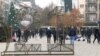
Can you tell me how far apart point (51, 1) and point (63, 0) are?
15.7 feet

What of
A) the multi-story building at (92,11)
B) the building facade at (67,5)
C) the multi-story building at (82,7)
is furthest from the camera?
the building facade at (67,5)

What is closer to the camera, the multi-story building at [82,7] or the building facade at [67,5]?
the multi-story building at [82,7]

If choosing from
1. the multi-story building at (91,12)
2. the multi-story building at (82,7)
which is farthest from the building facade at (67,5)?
the multi-story building at (91,12)

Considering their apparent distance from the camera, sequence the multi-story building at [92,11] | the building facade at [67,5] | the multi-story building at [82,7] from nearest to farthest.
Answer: the multi-story building at [92,11]
the multi-story building at [82,7]
the building facade at [67,5]

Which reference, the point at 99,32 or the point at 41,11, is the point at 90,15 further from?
the point at 99,32

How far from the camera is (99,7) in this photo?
120 meters

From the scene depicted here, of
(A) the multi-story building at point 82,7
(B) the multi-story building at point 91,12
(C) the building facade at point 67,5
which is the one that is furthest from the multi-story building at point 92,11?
(C) the building facade at point 67,5

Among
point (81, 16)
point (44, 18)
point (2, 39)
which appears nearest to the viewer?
point (2, 39)

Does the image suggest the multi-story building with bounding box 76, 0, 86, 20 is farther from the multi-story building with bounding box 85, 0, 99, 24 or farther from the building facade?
the building facade

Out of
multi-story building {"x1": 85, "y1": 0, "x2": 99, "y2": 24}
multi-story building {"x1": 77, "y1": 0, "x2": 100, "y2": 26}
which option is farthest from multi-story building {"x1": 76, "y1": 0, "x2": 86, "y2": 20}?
multi-story building {"x1": 85, "y1": 0, "x2": 99, "y2": 24}

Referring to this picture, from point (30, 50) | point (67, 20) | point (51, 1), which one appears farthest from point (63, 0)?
point (30, 50)

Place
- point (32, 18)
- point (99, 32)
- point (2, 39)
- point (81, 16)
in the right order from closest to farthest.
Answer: point (99, 32), point (2, 39), point (32, 18), point (81, 16)

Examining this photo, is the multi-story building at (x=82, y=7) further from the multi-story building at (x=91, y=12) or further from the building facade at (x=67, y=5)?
the building facade at (x=67, y=5)

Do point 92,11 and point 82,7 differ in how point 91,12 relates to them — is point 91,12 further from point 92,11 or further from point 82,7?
point 82,7
